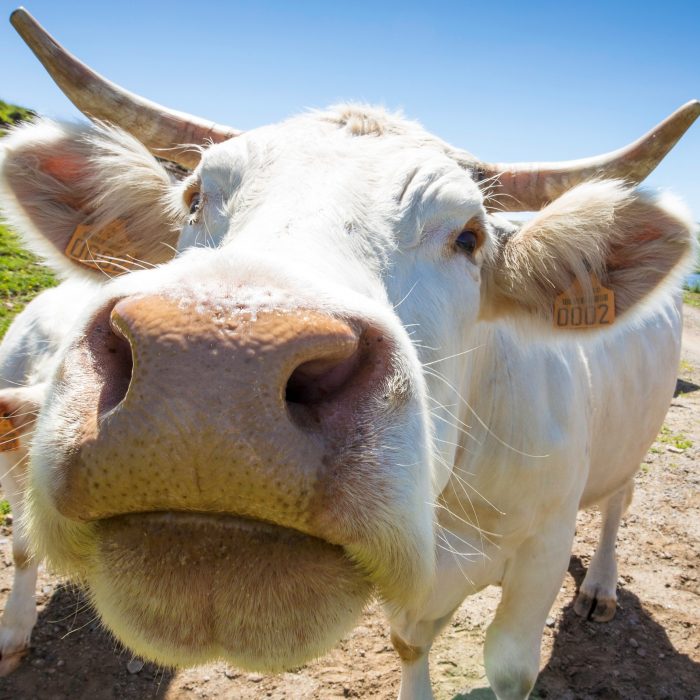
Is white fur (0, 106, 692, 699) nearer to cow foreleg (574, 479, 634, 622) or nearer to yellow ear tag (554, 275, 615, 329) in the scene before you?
yellow ear tag (554, 275, 615, 329)

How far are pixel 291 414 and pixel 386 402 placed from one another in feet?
0.74

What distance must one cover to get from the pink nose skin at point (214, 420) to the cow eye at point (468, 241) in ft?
3.88

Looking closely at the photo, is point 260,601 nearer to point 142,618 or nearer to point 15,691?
point 142,618

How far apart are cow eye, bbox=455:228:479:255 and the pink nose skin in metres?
1.18

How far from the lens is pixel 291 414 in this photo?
116cm

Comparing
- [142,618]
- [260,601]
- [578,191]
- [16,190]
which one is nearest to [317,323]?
[260,601]

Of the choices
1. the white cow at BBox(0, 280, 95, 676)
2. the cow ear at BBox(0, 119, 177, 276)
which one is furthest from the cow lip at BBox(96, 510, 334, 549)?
the white cow at BBox(0, 280, 95, 676)

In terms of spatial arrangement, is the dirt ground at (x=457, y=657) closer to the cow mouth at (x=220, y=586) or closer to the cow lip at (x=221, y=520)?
the cow mouth at (x=220, y=586)

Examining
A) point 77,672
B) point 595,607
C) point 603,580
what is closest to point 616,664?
point 595,607

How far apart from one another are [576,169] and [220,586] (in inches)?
93.2

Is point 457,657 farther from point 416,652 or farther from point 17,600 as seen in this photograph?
point 17,600

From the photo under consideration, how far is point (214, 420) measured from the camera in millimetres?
1069

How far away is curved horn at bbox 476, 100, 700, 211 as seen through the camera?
8.05 ft

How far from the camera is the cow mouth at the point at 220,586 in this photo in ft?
3.87
